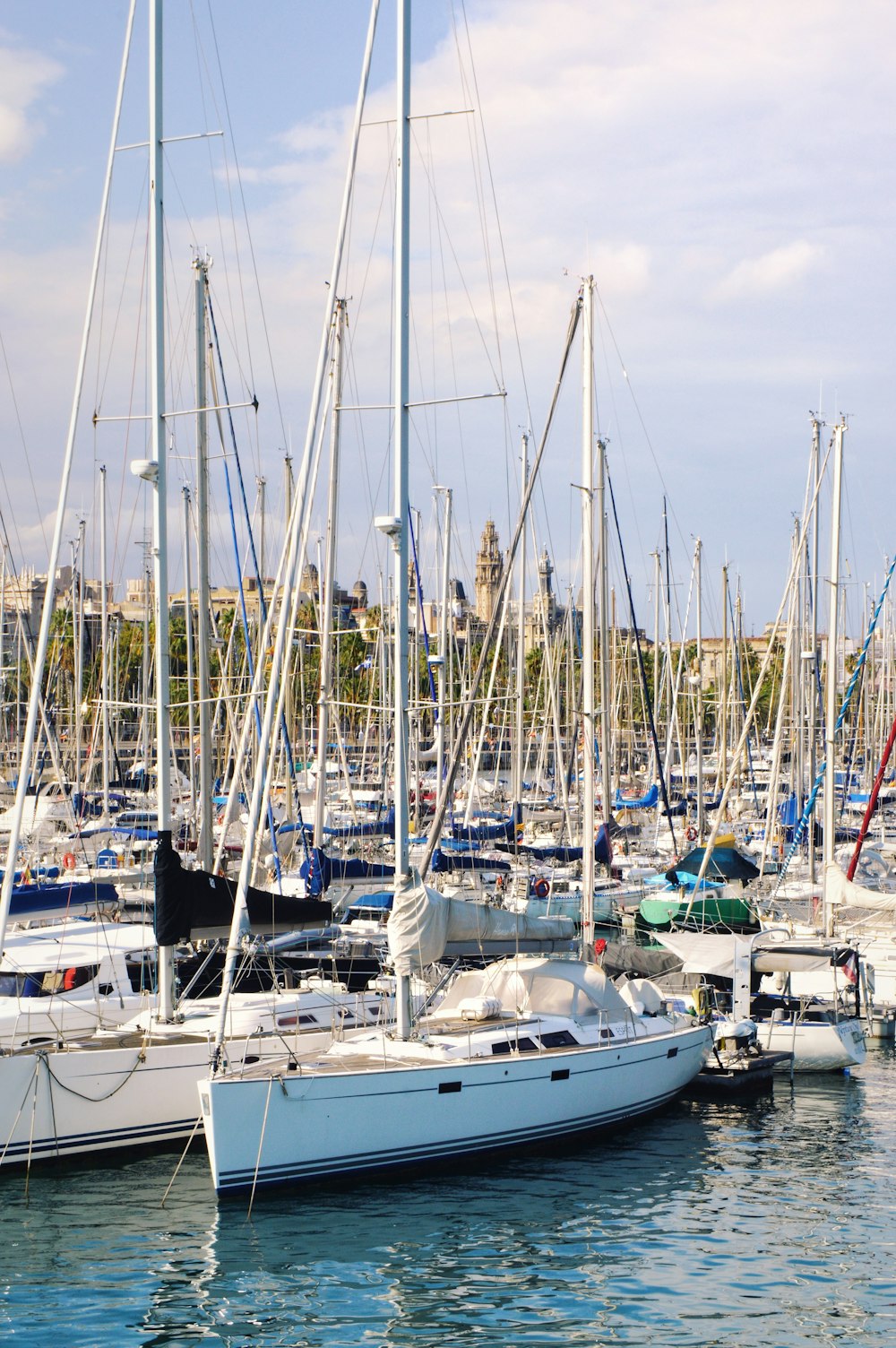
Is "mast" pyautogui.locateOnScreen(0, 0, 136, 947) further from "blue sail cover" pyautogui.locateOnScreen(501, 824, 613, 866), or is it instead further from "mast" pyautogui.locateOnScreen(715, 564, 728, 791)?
"mast" pyautogui.locateOnScreen(715, 564, 728, 791)

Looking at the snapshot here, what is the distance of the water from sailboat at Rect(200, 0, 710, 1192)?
526 millimetres

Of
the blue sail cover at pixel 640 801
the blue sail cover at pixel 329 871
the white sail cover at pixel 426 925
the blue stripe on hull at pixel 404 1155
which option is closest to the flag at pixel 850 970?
the blue stripe on hull at pixel 404 1155

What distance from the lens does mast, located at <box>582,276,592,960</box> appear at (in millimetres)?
22828

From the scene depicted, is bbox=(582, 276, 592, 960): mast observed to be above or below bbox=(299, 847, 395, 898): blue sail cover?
above

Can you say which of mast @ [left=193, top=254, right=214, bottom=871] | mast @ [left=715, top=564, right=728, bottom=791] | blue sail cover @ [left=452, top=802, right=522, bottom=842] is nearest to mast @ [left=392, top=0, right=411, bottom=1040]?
mast @ [left=193, top=254, right=214, bottom=871]

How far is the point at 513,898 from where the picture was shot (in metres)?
33.9

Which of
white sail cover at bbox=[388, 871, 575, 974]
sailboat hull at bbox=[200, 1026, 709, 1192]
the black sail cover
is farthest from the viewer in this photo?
the black sail cover

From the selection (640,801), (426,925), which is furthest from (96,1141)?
(640,801)

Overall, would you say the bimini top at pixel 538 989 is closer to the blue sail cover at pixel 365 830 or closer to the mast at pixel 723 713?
the blue sail cover at pixel 365 830

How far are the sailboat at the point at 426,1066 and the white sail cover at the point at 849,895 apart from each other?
27.2ft

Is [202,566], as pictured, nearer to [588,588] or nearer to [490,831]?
[588,588]

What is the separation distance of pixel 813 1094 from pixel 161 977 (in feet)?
35.7

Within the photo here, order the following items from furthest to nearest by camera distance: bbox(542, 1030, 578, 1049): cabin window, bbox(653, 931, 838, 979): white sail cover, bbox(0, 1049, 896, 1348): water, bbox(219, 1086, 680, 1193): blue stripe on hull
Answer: bbox(653, 931, 838, 979): white sail cover < bbox(542, 1030, 578, 1049): cabin window < bbox(219, 1086, 680, 1193): blue stripe on hull < bbox(0, 1049, 896, 1348): water

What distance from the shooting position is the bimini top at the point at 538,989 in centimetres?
2038
